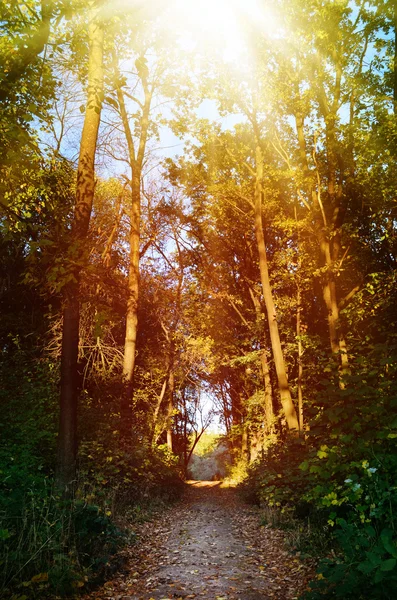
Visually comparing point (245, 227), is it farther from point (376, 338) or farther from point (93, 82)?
point (93, 82)

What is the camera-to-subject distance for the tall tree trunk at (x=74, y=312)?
697 centimetres

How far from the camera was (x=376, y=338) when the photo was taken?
14547mm

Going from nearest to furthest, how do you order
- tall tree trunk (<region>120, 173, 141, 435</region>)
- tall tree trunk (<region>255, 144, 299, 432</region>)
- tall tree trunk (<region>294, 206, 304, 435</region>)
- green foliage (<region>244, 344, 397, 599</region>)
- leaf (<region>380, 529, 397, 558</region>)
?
1. leaf (<region>380, 529, 397, 558</region>)
2. green foliage (<region>244, 344, 397, 599</region>)
3. tall tree trunk (<region>120, 173, 141, 435</region>)
4. tall tree trunk (<region>255, 144, 299, 432</region>)
5. tall tree trunk (<region>294, 206, 304, 435</region>)

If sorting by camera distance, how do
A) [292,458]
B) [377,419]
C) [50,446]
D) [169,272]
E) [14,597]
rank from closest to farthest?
[14,597]
[377,419]
[50,446]
[292,458]
[169,272]

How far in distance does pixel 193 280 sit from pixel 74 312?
51.5ft

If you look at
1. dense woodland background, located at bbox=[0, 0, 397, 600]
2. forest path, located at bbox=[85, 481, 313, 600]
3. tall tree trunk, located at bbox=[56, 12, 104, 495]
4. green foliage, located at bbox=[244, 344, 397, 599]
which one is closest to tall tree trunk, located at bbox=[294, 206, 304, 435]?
dense woodland background, located at bbox=[0, 0, 397, 600]

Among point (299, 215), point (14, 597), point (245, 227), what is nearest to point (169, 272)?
point (245, 227)

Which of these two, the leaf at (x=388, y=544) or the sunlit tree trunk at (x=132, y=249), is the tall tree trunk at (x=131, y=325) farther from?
the leaf at (x=388, y=544)

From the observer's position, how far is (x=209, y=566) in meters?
6.30

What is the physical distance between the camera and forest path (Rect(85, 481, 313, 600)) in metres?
A: 5.07

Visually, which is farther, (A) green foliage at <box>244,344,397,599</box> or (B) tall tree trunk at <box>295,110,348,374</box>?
(B) tall tree trunk at <box>295,110,348,374</box>

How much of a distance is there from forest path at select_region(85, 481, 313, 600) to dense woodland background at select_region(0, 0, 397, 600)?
1.83ft

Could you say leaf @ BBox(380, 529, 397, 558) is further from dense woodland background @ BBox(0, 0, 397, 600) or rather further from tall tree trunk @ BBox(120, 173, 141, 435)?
tall tree trunk @ BBox(120, 173, 141, 435)

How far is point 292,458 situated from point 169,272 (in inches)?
572
